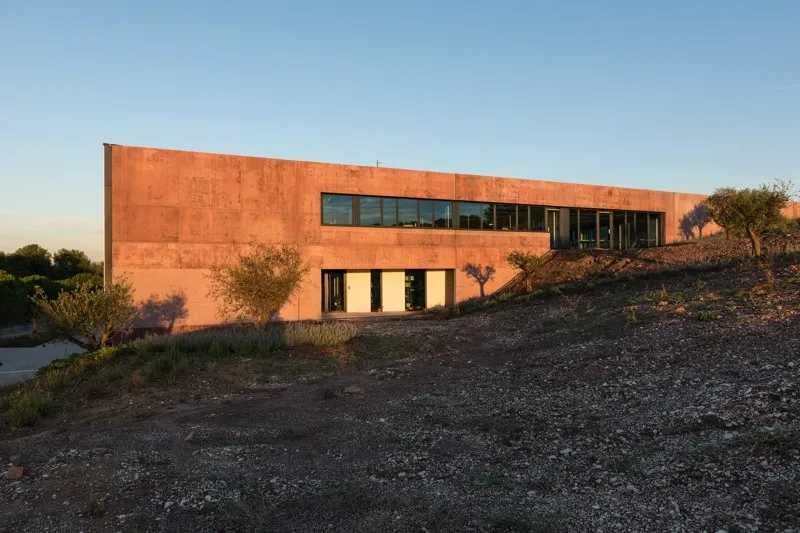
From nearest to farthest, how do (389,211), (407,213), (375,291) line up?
(389,211) → (407,213) → (375,291)

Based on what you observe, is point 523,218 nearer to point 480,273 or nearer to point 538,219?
point 538,219

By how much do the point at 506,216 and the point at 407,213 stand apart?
558cm

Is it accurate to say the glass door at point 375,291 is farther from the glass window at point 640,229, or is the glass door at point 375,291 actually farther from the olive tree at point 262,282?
the glass window at point 640,229

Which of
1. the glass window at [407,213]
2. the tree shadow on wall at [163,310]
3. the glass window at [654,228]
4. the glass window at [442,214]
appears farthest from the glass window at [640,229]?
the tree shadow on wall at [163,310]

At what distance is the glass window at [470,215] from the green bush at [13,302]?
2501 cm

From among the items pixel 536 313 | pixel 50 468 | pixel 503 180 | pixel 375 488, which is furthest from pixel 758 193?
pixel 50 468

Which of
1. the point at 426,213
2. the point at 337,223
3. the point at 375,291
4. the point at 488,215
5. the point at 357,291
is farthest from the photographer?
the point at 488,215

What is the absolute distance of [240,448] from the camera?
5.92 meters

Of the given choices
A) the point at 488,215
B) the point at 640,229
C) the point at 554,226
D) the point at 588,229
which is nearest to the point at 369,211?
the point at 488,215

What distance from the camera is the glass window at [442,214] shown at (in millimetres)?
24703

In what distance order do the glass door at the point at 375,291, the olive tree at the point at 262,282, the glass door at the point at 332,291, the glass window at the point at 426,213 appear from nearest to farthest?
the olive tree at the point at 262,282
the glass door at the point at 332,291
the glass window at the point at 426,213
the glass door at the point at 375,291

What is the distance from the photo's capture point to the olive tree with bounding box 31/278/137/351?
11.9 m

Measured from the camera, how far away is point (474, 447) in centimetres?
561

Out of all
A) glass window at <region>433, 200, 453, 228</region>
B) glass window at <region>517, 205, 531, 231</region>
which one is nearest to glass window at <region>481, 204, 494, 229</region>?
glass window at <region>517, 205, 531, 231</region>
